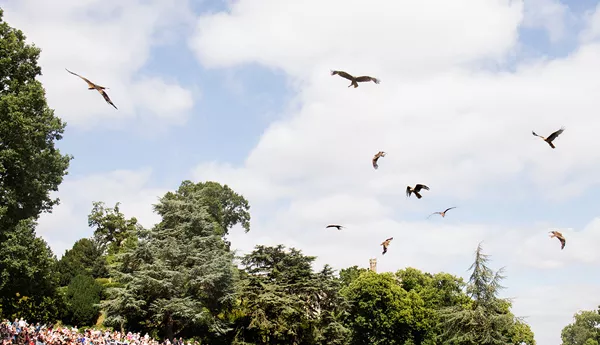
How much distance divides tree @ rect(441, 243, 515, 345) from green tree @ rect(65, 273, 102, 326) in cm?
A: 2316

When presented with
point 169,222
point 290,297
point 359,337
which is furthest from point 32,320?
point 359,337

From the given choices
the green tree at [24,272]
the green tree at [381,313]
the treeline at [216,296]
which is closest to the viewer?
the green tree at [24,272]

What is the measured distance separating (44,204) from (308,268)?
16901mm

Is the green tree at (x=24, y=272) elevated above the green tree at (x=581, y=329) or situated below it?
below

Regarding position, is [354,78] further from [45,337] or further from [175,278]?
[175,278]

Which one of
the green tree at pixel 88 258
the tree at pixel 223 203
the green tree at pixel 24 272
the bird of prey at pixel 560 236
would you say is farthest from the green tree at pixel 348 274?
the bird of prey at pixel 560 236

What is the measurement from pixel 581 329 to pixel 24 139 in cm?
8238

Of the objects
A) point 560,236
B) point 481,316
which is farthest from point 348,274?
point 560,236

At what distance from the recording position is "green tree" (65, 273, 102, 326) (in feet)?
122

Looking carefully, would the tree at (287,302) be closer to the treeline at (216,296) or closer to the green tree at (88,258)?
the treeline at (216,296)

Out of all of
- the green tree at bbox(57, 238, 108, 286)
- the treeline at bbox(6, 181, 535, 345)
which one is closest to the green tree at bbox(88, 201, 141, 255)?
the green tree at bbox(57, 238, 108, 286)

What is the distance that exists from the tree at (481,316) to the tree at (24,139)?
71.5 feet

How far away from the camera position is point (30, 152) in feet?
91.8

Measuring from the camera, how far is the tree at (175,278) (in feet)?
111
